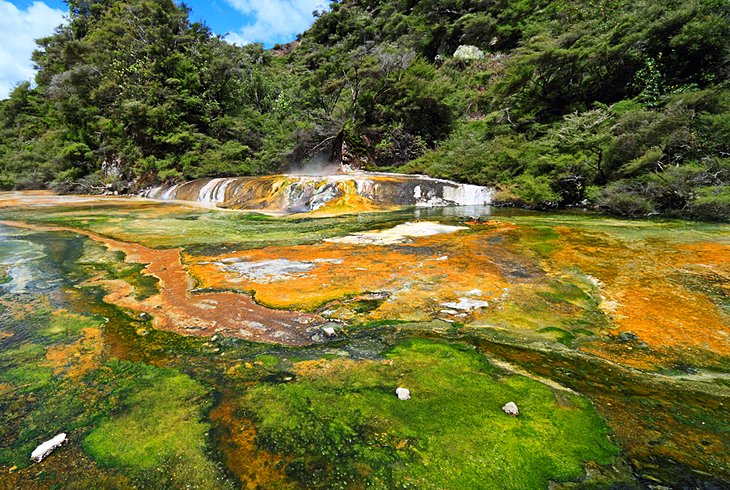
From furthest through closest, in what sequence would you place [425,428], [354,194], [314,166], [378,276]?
[314,166], [354,194], [378,276], [425,428]

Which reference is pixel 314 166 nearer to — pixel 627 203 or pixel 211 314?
pixel 627 203

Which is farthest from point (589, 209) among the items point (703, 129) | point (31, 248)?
point (31, 248)

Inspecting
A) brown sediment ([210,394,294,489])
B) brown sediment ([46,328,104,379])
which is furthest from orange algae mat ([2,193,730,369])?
brown sediment ([210,394,294,489])

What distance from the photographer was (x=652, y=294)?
3551 millimetres

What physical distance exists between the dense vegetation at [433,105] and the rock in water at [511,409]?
8.90 metres

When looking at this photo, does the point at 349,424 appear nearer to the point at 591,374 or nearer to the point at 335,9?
the point at 591,374

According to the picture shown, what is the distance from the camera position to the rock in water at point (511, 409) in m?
1.89

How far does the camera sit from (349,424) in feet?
6.12

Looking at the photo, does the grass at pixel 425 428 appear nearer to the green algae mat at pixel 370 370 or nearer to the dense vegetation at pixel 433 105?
the green algae mat at pixel 370 370

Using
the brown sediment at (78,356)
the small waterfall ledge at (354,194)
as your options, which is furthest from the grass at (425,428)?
the small waterfall ledge at (354,194)

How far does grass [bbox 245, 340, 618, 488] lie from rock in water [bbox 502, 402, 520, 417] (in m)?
0.03

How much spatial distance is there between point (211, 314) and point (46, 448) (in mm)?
1586

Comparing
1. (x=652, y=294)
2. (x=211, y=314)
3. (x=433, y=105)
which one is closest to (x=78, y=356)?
(x=211, y=314)

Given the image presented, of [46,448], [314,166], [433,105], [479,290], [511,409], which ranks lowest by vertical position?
[46,448]
